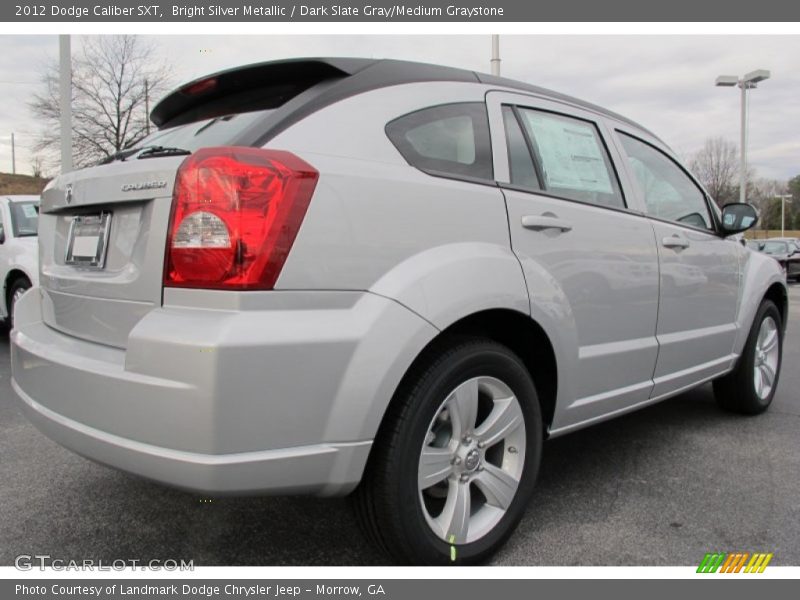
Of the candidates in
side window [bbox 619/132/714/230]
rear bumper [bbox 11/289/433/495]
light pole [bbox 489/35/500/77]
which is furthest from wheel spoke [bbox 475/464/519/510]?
light pole [bbox 489/35/500/77]

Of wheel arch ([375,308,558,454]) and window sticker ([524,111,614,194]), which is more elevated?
window sticker ([524,111,614,194])

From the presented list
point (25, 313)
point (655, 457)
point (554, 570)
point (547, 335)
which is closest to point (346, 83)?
point (547, 335)

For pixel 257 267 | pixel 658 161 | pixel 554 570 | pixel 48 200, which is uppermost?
pixel 658 161

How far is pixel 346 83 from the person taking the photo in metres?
2.19

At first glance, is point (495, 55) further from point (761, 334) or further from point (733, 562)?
point (733, 562)

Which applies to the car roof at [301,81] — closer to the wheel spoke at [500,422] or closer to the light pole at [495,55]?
the wheel spoke at [500,422]

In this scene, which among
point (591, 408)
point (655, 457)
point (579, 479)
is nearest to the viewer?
point (591, 408)

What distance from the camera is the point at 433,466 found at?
2172 millimetres

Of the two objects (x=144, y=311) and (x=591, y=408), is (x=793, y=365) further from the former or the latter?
(x=144, y=311)

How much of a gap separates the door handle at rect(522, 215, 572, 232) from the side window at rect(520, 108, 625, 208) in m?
0.17

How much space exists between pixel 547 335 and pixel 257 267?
122 centimetres

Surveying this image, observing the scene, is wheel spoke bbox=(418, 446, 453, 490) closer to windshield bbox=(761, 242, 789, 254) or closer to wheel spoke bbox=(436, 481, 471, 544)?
wheel spoke bbox=(436, 481, 471, 544)

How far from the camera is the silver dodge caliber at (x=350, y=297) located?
183 centimetres

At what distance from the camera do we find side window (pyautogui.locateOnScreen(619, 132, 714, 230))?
3393 millimetres
